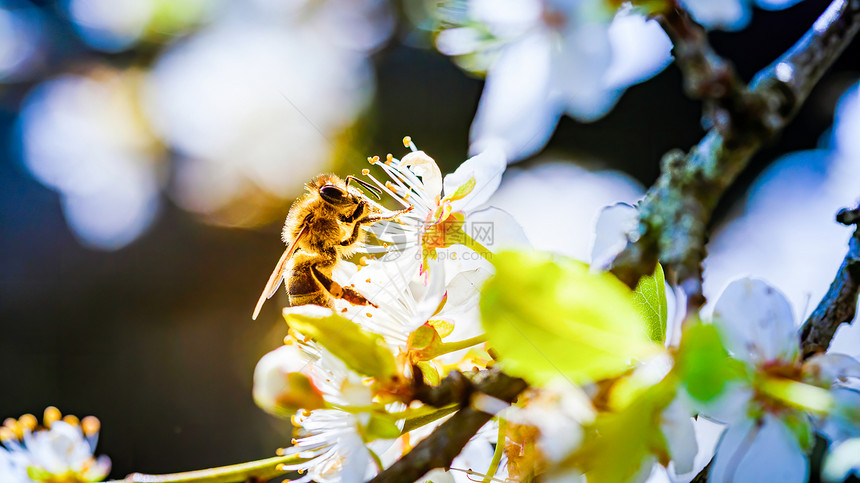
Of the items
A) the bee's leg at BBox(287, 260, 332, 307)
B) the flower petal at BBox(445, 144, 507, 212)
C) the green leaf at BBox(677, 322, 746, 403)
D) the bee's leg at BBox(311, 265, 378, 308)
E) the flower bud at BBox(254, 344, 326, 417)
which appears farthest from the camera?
the bee's leg at BBox(287, 260, 332, 307)

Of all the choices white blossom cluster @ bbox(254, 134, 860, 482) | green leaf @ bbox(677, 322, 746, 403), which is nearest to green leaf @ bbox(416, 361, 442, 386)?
white blossom cluster @ bbox(254, 134, 860, 482)

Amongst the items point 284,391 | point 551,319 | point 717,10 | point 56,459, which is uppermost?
point 717,10

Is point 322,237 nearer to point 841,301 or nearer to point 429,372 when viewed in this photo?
point 429,372

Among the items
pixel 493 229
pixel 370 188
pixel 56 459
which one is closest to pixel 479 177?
pixel 493 229

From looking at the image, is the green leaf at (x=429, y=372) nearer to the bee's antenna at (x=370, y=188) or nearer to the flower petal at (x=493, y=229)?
the flower petal at (x=493, y=229)

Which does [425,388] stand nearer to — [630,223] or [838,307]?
[630,223]

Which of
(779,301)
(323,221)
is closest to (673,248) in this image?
(779,301)

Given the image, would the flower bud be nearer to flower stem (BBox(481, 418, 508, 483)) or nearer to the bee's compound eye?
flower stem (BBox(481, 418, 508, 483))

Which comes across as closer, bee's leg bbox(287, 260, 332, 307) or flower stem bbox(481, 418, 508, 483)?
flower stem bbox(481, 418, 508, 483)

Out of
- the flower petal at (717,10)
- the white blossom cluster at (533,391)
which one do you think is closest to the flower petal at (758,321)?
the white blossom cluster at (533,391)
